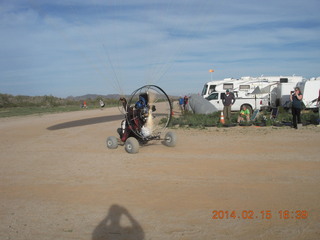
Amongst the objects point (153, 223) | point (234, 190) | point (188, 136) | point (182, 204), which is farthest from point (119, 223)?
point (188, 136)

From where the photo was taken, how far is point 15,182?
7773 mm

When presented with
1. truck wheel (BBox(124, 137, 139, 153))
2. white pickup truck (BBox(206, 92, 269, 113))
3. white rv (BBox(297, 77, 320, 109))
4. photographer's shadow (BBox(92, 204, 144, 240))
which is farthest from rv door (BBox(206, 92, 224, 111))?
photographer's shadow (BBox(92, 204, 144, 240))

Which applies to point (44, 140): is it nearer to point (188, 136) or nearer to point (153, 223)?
point (188, 136)

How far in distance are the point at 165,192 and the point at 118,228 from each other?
166 cm

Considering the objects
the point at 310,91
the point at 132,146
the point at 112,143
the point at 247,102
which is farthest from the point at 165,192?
the point at 310,91

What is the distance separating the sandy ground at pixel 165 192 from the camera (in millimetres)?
4914

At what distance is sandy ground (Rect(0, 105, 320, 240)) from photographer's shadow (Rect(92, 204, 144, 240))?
16mm

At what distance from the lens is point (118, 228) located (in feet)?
16.5

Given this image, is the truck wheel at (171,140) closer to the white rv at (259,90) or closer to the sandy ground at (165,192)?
the sandy ground at (165,192)

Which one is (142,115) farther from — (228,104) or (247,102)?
(247,102)

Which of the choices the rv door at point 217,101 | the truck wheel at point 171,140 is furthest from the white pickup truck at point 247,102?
the truck wheel at point 171,140

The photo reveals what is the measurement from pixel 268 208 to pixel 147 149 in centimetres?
614

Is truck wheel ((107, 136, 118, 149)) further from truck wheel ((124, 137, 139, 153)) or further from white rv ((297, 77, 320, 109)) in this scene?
white rv ((297, 77, 320, 109))

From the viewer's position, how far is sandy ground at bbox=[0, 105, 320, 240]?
16.1 ft
